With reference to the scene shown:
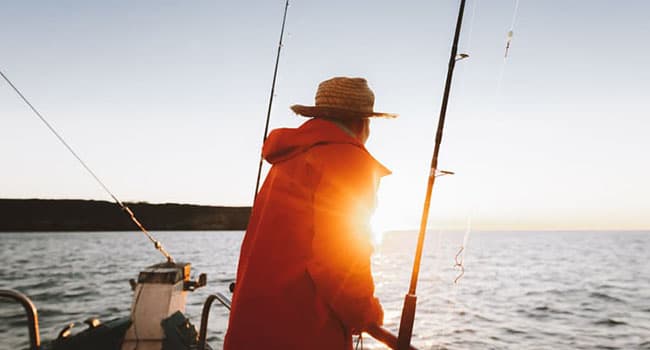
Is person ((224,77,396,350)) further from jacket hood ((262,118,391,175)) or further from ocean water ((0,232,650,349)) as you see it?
ocean water ((0,232,650,349))

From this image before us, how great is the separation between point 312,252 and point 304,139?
17.4 inches

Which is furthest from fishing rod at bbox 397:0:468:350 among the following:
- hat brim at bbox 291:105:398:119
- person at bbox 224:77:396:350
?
hat brim at bbox 291:105:398:119

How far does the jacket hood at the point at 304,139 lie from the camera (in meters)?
1.61

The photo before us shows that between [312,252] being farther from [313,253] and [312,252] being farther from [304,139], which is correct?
[304,139]

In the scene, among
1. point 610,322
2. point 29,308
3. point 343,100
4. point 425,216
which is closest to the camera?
point 343,100

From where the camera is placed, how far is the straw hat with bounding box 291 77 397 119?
179cm

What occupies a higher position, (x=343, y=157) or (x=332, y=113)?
(x=332, y=113)

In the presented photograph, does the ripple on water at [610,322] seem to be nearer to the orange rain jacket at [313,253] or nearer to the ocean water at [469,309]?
the ocean water at [469,309]

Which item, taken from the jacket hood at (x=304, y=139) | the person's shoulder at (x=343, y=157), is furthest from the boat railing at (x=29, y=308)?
the person's shoulder at (x=343, y=157)

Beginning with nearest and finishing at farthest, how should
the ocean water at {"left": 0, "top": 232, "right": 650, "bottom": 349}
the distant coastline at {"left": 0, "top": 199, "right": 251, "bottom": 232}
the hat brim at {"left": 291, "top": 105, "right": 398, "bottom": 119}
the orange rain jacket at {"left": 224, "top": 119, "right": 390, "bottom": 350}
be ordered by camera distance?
the orange rain jacket at {"left": 224, "top": 119, "right": 390, "bottom": 350}, the hat brim at {"left": 291, "top": 105, "right": 398, "bottom": 119}, the ocean water at {"left": 0, "top": 232, "right": 650, "bottom": 349}, the distant coastline at {"left": 0, "top": 199, "right": 251, "bottom": 232}

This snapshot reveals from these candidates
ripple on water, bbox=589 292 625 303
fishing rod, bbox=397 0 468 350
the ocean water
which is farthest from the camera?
ripple on water, bbox=589 292 625 303

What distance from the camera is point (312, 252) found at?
1.57 meters

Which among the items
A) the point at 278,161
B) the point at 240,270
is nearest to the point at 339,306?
the point at 240,270

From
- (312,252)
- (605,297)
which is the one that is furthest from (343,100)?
(605,297)
